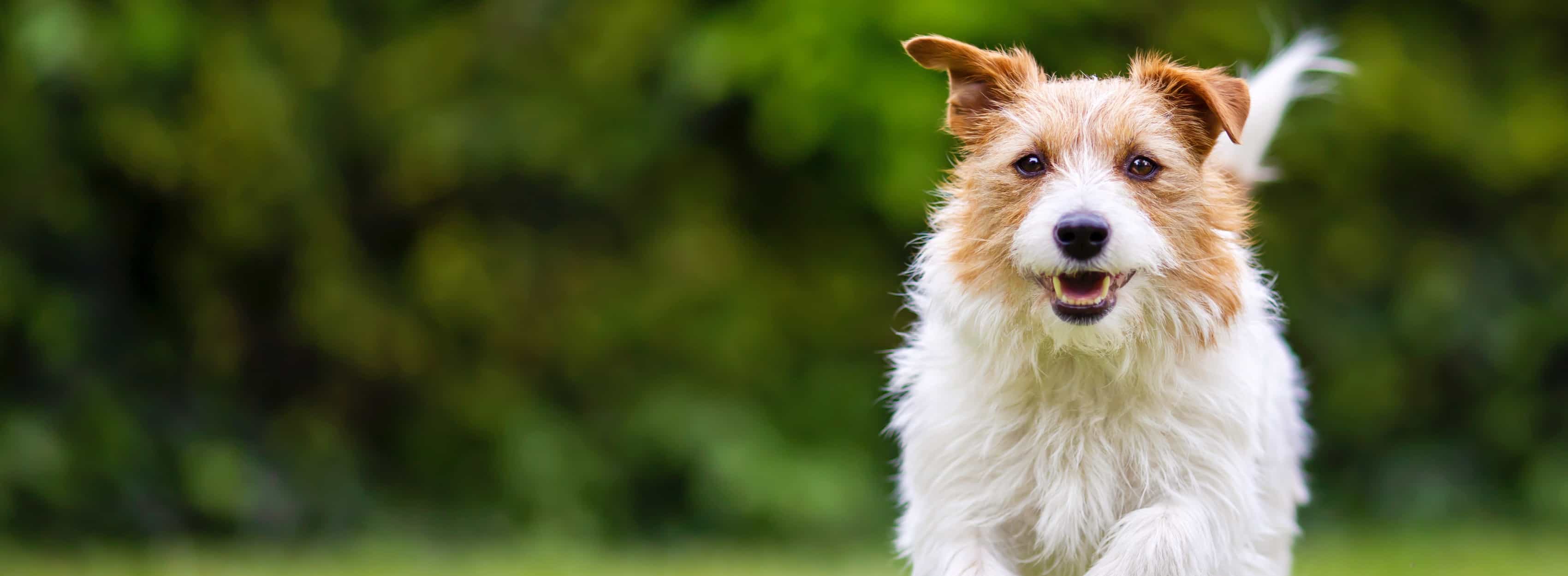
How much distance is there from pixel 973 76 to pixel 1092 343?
37.3 inches

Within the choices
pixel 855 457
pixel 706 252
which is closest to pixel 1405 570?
pixel 855 457

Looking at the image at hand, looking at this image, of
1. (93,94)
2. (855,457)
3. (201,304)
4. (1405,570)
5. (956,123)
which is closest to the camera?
(956,123)

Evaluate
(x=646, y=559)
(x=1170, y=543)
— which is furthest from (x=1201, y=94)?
(x=646, y=559)

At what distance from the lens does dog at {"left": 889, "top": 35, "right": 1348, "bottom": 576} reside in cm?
372

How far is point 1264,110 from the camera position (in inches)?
202

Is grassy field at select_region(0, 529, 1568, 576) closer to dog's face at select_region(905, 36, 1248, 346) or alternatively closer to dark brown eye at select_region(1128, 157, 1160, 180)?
dog's face at select_region(905, 36, 1248, 346)

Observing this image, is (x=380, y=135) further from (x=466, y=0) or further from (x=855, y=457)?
(x=855, y=457)

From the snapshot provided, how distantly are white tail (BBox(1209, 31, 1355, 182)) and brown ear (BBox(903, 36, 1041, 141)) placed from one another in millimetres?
618

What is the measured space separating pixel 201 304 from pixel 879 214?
4.67 metres

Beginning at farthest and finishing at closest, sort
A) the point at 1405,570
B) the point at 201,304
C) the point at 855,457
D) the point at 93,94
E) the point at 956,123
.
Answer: the point at 855,457
the point at 201,304
the point at 93,94
the point at 1405,570
the point at 956,123

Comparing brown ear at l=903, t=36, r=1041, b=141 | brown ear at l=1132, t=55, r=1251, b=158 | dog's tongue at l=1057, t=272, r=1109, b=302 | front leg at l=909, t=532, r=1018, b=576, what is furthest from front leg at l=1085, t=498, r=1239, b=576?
brown ear at l=903, t=36, r=1041, b=141

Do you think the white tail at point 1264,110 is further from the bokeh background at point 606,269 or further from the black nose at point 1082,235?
the bokeh background at point 606,269

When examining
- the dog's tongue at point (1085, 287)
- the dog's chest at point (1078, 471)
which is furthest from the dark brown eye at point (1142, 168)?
the dog's chest at point (1078, 471)

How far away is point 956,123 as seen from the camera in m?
4.25
